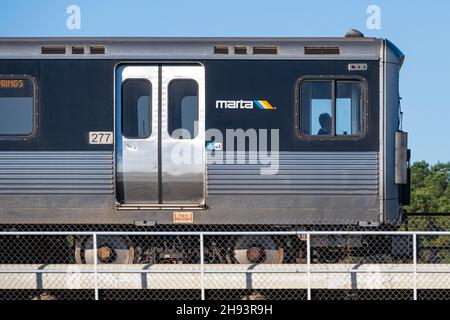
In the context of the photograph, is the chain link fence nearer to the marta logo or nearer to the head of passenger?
the head of passenger

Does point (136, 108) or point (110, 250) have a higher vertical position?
point (136, 108)

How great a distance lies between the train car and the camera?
51.9ft

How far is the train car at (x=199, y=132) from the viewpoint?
51.9 feet

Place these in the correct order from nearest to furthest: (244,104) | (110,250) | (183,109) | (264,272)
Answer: (264,272)
(183,109)
(244,104)
(110,250)

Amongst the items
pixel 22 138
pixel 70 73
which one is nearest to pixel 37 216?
pixel 22 138

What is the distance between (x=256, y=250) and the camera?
52.7 ft

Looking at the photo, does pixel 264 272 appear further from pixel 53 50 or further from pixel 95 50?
pixel 53 50

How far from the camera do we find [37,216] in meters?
15.9

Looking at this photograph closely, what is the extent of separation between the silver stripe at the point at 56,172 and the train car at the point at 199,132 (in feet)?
0.06

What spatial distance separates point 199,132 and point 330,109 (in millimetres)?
2388

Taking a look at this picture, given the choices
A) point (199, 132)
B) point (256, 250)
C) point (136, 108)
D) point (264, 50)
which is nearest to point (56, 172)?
point (136, 108)

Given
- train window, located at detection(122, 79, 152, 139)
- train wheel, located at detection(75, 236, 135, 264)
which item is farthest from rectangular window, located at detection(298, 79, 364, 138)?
train wheel, located at detection(75, 236, 135, 264)

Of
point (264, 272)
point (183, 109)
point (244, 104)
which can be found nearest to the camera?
point (264, 272)
